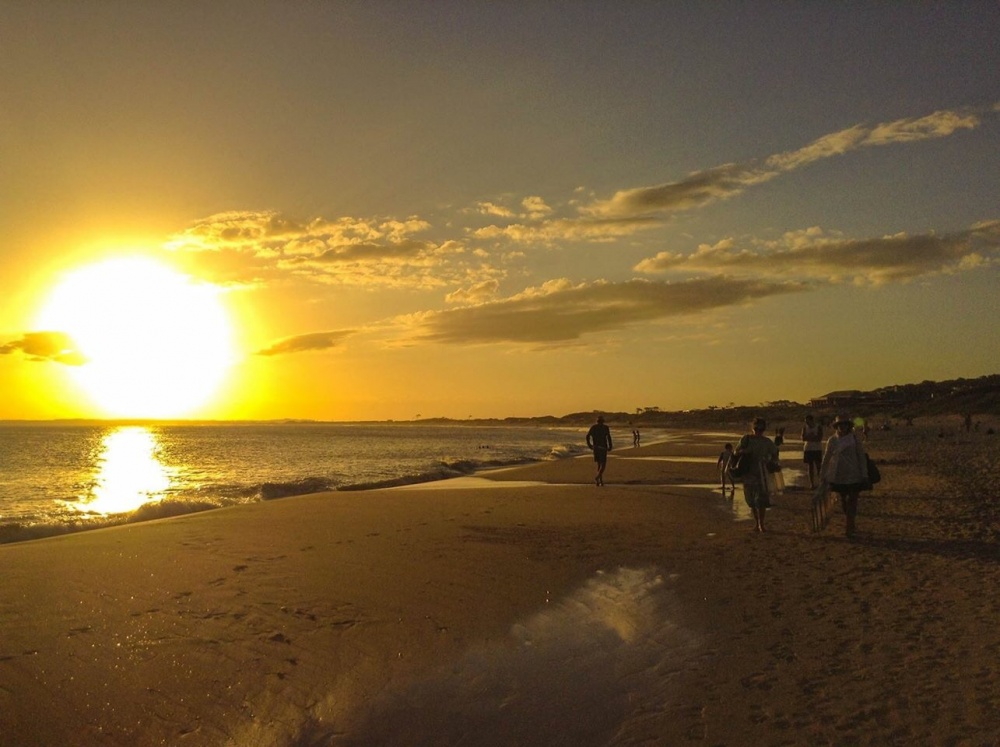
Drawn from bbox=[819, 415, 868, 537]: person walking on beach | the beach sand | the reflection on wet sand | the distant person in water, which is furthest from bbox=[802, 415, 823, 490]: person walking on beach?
the reflection on wet sand

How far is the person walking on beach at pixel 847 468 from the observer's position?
1205 cm

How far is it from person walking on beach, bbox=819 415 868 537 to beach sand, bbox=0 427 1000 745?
25.3 inches

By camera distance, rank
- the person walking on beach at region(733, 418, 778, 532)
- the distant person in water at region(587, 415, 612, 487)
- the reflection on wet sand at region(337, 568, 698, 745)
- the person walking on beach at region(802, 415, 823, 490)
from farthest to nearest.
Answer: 1. the distant person in water at region(587, 415, 612, 487)
2. the person walking on beach at region(802, 415, 823, 490)
3. the person walking on beach at region(733, 418, 778, 532)
4. the reflection on wet sand at region(337, 568, 698, 745)

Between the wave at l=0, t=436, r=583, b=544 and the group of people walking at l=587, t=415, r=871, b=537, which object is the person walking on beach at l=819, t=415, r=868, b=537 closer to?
the group of people walking at l=587, t=415, r=871, b=537

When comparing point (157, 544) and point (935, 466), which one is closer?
point (157, 544)

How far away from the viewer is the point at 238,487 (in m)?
26.3

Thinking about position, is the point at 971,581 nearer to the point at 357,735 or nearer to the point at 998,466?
the point at 357,735

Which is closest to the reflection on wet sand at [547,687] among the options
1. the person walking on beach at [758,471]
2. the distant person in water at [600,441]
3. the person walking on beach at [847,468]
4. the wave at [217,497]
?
the person walking on beach at [758,471]

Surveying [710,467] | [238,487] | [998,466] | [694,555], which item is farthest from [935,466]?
[238,487]

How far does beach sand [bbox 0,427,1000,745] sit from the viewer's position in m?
5.14

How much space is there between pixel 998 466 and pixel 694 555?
1897 cm

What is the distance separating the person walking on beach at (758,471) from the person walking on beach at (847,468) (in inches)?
39.6

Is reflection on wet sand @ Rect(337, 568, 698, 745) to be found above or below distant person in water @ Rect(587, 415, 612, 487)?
below

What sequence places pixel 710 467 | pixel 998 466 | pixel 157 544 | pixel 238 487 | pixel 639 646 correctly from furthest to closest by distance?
pixel 710 467, pixel 238 487, pixel 998 466, pixel 157 544, pixel 639 646
